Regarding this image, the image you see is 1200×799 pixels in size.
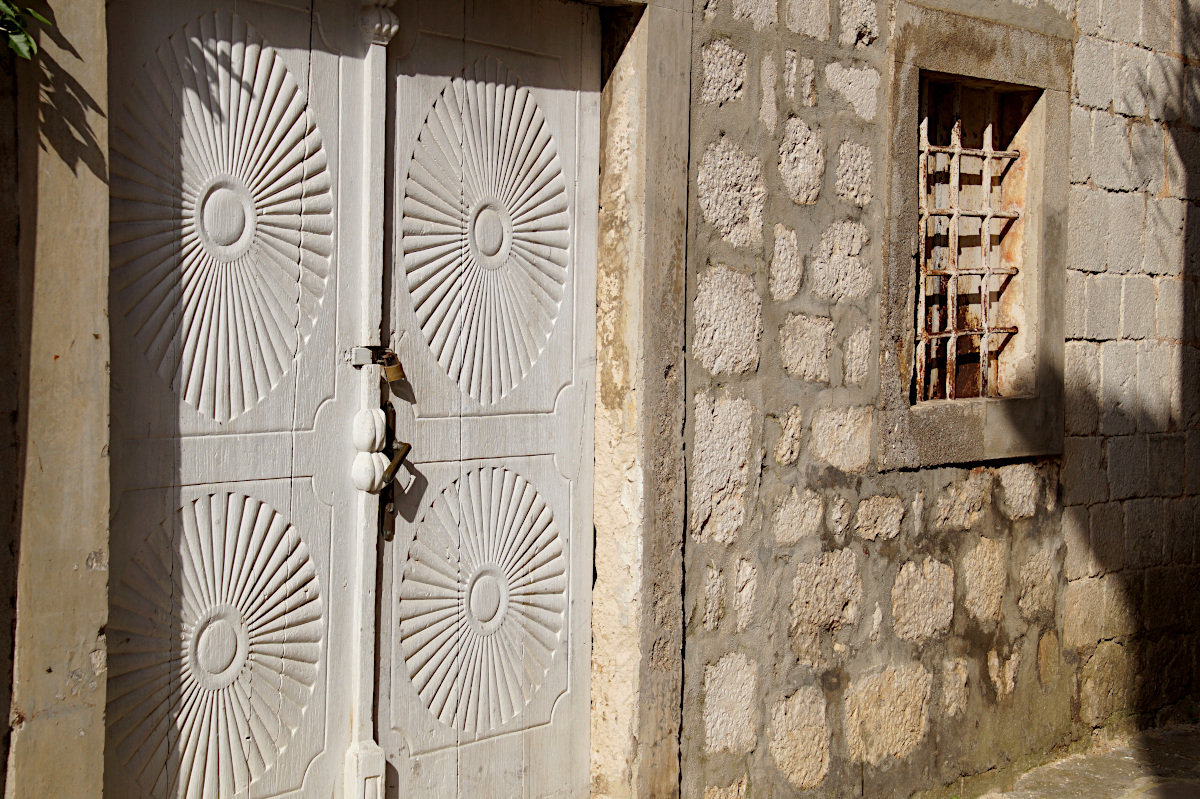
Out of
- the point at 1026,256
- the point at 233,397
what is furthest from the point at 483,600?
the point at 1026,256

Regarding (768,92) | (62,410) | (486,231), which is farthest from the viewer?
(768,92)

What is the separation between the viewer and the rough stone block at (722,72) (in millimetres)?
3113

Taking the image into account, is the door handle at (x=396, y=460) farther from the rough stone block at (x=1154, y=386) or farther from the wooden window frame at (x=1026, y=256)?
the rough stone block at (x=1154, y=386)

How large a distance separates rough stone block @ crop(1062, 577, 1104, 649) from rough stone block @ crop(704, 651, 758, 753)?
1.59m

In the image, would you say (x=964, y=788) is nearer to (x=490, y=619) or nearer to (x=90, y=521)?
(x=490, y=619)

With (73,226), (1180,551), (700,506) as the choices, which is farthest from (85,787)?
(1180,551)

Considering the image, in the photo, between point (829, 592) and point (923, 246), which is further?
point (923, 246)

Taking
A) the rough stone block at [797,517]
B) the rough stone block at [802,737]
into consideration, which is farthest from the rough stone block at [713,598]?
the rough stone block at [802,737]

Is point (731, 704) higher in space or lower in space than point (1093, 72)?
lower

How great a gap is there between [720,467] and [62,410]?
5.69 ft

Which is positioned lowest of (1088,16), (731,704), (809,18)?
(731,704)

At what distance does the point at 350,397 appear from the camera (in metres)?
2.69

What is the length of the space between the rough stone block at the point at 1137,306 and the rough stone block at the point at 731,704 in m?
2.23

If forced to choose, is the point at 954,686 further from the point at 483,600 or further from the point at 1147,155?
the point at 1147,155
